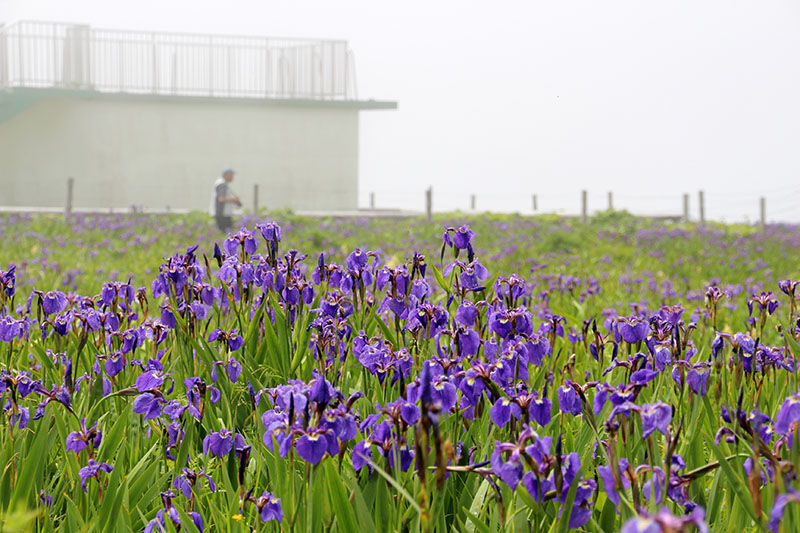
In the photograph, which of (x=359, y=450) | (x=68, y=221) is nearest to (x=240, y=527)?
(x=359, y=450)

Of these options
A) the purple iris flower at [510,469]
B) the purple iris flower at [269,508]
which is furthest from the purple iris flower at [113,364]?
the purple iris flower at [510,469]

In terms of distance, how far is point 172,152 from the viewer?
2898cm

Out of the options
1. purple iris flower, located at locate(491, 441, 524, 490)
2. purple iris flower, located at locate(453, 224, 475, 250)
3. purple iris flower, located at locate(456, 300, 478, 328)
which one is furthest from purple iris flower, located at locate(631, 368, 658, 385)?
purple iris flower, located at locate(453, 224, 475, 250)

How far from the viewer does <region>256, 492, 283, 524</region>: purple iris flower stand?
1943 millimetres

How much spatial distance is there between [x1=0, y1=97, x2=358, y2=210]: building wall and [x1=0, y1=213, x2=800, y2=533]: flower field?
84.0ft

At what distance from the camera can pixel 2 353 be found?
12.7ft

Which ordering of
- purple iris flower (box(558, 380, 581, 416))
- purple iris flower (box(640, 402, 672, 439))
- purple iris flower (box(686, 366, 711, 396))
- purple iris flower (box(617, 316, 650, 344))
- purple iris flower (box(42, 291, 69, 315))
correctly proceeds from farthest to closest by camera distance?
purple iris flower (box(42, 291, 69, 315)) < purple iris flower (box(617, 316, 650, 344)) < purple iris flower (box(686, 366, 711, 396)) < purple iris flower (box(558, 380, 581, 416)) < purple iris flower (box(640, 402, 672, 439))

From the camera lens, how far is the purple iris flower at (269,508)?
76.5 inches

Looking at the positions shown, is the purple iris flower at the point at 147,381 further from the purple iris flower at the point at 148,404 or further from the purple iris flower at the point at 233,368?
the purple iris flower at the point at 233,368

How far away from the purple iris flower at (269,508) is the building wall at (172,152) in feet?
92.3

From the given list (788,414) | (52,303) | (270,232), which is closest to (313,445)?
(788,414)

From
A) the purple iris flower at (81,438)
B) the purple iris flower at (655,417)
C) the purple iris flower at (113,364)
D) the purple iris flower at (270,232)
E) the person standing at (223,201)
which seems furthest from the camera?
the person standing at (223,201)

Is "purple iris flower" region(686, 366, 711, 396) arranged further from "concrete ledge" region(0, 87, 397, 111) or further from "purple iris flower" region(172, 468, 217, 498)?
"concrete ledge" region(0, 87, 397, 111)

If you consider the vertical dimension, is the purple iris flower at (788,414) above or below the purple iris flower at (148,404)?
above
